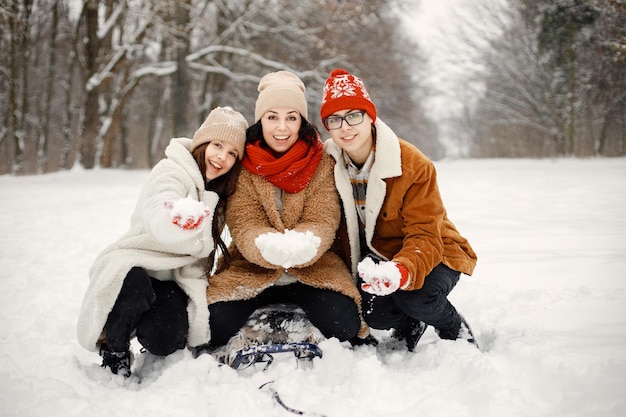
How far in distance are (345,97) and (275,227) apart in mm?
802

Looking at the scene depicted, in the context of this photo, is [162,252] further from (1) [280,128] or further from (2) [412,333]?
(2) [412,333]

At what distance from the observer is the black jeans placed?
2279 mm

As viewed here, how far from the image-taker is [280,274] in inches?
94.7

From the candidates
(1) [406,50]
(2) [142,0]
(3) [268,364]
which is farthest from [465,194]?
(1) [406,50]

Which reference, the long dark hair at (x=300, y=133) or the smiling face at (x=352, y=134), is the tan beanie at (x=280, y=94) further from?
the smiling face at (x=352, y=134)

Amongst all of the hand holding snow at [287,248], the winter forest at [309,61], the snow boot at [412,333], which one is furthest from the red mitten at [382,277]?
the winter forest at [309,61]

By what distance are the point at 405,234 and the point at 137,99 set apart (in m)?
23.3

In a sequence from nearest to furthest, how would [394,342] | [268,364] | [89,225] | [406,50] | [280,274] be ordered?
[268,364] → [280,274] → [394,342] → [89,225] → [406,50]

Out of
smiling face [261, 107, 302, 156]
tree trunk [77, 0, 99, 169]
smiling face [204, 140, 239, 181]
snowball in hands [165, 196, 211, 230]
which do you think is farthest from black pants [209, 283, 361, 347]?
tree trunk [77, 0, 99, 169]

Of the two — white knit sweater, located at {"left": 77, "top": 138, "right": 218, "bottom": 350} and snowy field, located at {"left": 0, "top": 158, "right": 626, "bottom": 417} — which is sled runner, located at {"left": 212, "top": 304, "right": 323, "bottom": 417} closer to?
snowy field, located at {"left": 0, "top": 158, "right": 626, "bottom": 417}

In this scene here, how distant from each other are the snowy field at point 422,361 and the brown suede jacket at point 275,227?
340 mm

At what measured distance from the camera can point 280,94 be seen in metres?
2.56

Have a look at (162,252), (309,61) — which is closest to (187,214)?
(162,252)

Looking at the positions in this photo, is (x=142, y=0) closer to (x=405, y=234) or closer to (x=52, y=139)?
(x=405, y=234)
